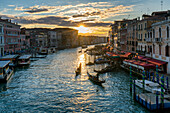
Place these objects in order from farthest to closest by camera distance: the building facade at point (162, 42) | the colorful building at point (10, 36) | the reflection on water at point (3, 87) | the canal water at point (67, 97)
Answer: the colorful building at point (10, 36), the building facade at point (162, 42), the reflection on water at point (3, 87), the canal water at point (67, 97)

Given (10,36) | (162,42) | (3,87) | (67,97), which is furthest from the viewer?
(10,36)

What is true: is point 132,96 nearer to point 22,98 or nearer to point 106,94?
point 106,94

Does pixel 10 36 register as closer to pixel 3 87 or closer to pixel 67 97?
pixel 3 87

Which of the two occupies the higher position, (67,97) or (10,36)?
(10,36)

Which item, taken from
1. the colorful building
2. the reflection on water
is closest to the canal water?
the reflection on water

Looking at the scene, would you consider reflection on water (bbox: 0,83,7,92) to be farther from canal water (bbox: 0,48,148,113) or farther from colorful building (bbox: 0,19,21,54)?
colorful building (bbox: 0,19,21,54)

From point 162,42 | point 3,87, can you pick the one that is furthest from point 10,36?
point 162,42

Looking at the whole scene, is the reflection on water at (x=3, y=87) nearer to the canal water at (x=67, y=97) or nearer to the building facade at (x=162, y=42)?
the canal water at (x=67, y=97)

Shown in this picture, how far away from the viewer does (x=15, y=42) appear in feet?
207

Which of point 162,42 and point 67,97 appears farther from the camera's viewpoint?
point 162,42

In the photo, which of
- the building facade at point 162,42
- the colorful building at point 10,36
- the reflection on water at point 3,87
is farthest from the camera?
the colorful building at point 10,36

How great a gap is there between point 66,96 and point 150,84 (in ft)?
36.7

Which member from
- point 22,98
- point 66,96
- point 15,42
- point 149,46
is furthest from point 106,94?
point 15,42

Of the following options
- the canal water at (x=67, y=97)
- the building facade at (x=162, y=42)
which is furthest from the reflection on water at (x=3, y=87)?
the building facade at (x=162, y=42)
